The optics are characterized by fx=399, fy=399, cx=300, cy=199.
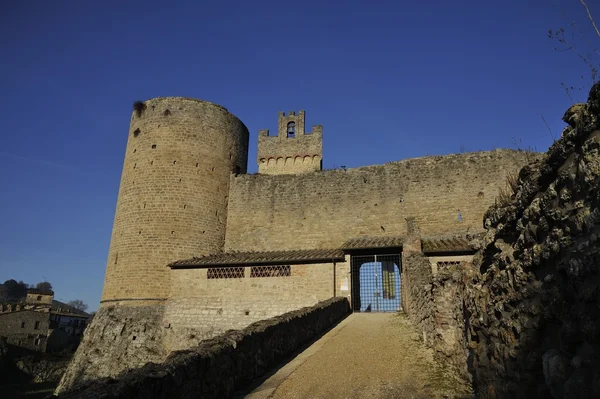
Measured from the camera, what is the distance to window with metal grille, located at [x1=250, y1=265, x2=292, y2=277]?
18094 millimetres

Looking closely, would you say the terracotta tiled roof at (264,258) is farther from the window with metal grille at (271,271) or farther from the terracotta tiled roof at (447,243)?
the terracotta tiled roof at (447,243)

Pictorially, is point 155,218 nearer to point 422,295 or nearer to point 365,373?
point 422,295

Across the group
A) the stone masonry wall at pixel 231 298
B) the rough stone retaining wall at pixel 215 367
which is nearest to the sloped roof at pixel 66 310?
the stone masonry wall at pixel 231 298

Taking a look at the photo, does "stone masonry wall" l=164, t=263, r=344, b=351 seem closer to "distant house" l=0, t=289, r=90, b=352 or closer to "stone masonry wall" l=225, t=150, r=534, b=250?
"stone masonry wall" l=225, t=150, r=534, b=250

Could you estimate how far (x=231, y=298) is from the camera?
18.6 m

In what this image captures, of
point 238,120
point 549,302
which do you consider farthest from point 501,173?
point 549,302

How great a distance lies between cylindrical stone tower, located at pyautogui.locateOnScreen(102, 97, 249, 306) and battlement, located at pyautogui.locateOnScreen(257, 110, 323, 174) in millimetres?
5779

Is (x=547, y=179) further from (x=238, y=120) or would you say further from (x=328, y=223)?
(x=238, y=120)

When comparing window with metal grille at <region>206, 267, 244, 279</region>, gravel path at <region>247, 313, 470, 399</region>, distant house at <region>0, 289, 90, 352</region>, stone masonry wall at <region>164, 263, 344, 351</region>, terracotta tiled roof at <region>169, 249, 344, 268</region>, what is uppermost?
terracotta tiled roof at <region>169, 249, 344, 268</region>

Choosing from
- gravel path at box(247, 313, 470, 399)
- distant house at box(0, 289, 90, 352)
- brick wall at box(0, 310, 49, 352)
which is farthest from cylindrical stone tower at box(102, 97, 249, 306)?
brick wall at box(0, 310, 49, 352)

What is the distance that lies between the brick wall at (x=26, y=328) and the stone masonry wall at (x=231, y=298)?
116 ft

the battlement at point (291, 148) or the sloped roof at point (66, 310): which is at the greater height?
the battlement at point (291, 148)

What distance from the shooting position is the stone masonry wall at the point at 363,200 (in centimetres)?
1969

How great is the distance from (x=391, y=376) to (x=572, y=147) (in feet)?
15.9
